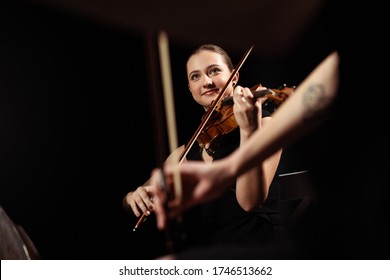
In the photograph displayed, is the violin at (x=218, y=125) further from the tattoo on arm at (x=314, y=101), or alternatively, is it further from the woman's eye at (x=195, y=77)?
the tattoo on arm at (x=314, y=101)

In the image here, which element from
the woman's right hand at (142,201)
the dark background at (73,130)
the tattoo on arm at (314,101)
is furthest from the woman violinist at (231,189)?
the tattoo on arm at (314,101)

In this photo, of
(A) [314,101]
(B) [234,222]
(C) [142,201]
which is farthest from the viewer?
(C) [142,201]

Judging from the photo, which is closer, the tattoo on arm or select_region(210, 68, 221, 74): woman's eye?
the tattoo on arm

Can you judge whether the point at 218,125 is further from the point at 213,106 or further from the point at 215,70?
the point at 215,70

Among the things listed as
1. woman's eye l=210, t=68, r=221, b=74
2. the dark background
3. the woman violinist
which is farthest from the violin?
the dark background

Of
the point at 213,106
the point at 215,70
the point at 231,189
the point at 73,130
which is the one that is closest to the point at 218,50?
the point at 215,70

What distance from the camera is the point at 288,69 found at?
37.7 inches

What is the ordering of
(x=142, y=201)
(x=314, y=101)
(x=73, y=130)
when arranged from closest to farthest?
(x=314, y=101)
(x=142, y=201)
(x=73, y=130)

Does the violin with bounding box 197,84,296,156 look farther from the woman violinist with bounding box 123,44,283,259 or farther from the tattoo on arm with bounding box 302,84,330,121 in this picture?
the tattoo on arm with bounding box 302,84,330,121

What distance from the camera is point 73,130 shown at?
51.9 inches

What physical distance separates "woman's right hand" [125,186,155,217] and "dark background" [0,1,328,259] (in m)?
0.07

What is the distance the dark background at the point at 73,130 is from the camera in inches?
50.4

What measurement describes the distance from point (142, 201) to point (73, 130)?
0.33 meters

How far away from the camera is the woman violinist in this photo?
89cm
